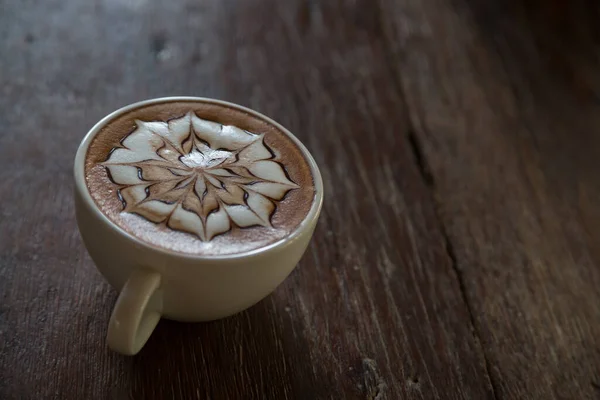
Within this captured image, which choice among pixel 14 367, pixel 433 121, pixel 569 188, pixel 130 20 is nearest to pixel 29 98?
pixel 130 20

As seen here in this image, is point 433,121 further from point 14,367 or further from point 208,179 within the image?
point 14,367

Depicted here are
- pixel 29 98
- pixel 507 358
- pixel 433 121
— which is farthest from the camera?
pixel 433 121

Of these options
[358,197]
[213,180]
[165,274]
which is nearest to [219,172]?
[213,180]

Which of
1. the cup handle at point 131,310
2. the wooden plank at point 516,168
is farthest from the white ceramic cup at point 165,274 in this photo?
the wooden plank at point 516,168

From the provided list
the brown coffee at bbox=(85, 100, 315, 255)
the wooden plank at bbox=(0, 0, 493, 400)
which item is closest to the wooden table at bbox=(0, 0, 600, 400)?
the wooden plank at bbox=(0, 0, 493, 400)

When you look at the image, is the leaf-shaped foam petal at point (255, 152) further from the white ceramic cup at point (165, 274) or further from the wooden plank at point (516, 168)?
the wooden plank at point (516, 168)

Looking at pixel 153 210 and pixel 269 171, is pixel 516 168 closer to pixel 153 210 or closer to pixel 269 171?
pixel 269 171

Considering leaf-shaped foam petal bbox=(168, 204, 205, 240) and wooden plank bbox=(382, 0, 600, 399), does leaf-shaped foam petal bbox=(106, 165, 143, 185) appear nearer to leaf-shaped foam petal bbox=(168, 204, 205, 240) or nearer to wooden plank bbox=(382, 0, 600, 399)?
leaf-shaped foam petal bbox=(168, 204, 205, 240)

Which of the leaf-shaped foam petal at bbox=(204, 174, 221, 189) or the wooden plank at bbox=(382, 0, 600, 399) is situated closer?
the leaf-shaped foam petal at bbox=(204, 174, 221, 189)
